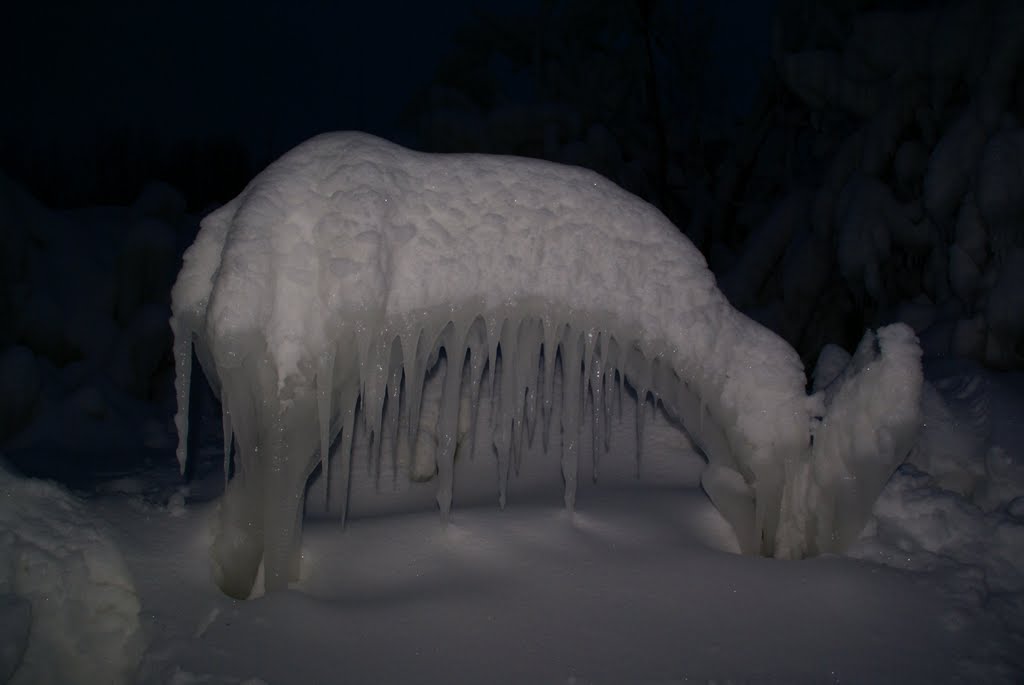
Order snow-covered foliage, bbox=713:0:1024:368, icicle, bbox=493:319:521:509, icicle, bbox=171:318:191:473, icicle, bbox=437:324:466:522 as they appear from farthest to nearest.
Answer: snow-covered foliage, bbox=713:0:1024:368 < icicle, bbox=493:319:521:509 < icicle, bbox=437:324:466:522 < icicle, bbox=171:318:191:473

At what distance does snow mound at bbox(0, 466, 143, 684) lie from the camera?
2.42 m

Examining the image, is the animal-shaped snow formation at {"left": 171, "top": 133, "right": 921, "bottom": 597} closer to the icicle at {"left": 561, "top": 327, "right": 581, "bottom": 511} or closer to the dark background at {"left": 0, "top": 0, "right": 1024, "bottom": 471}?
the icicle at {"left": 561, "top": 327, "right": 581, "bottom": 511}

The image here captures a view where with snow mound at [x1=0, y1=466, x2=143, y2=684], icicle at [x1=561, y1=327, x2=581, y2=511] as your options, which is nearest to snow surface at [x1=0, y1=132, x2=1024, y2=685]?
snow mound at [x1=0, y1=466, x2=143, y2=684]

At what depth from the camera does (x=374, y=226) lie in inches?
115

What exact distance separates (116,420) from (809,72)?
322 inches

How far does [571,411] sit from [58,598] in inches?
89.3

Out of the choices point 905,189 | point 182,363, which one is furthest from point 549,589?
point 905,189

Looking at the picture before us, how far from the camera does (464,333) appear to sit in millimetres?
3207

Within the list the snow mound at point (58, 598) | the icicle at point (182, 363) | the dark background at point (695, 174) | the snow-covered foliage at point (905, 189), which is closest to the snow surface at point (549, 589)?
the snow mound at point (58, 598)

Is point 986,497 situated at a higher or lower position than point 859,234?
lower

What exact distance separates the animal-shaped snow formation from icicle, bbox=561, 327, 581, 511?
0.01 metres

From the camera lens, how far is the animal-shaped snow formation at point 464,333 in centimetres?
283

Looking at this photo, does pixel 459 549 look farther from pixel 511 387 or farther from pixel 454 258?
pixel 454 258

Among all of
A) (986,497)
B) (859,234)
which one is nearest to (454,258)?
(986,497)
